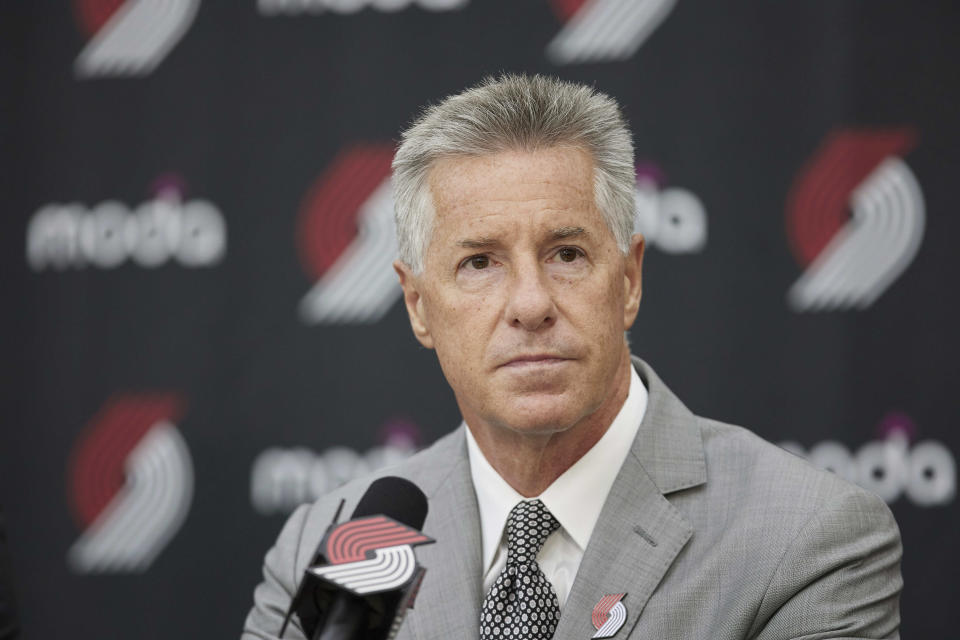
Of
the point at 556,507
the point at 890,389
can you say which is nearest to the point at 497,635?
the point at 556,507

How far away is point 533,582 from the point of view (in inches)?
80.9

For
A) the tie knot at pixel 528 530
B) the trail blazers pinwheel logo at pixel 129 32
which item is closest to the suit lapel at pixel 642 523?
the tie knot at pixel 528 530

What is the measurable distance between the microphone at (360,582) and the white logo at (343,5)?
2.54 metres

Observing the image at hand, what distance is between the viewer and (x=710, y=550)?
204cm

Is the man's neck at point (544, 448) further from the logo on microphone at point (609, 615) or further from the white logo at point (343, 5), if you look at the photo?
the white logo at point (343, 5)

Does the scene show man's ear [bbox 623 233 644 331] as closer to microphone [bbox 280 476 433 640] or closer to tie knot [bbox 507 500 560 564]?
tie knot [bbox 507 500 560 564]

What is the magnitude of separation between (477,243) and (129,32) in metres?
2.14

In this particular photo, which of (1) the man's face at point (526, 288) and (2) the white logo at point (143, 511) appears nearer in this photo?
(1) the man's face at point (526, 288)

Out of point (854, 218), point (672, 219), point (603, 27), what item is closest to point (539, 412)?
point (672, 219)

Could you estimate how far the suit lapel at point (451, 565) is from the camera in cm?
211

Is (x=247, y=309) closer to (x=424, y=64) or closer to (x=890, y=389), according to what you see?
(x=424, y=64)

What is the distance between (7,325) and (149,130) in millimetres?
829

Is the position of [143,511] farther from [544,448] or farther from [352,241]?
[544,448]

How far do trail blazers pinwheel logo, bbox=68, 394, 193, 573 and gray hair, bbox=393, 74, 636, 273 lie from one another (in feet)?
5.37
